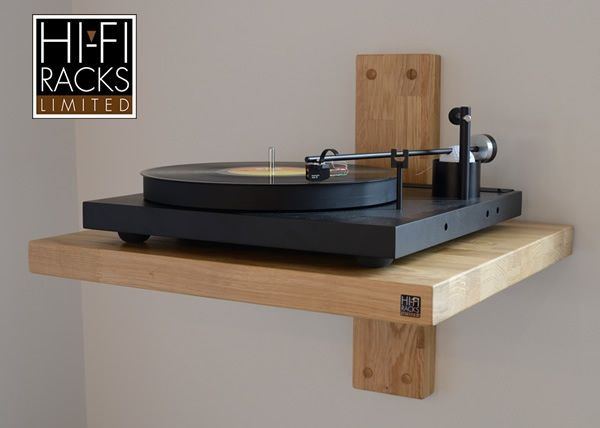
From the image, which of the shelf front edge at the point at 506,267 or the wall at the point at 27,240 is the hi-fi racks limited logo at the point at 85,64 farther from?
the shelf front edge at the point at 506,267

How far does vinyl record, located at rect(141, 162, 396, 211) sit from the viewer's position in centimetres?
101

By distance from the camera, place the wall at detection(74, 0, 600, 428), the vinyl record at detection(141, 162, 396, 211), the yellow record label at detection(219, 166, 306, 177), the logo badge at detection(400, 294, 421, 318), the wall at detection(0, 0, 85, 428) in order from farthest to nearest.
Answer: the wall at detection(0, 0, 85, 428), the wall at detection(74, 0, 600, 428), the yellow record label at detection(219, 166, 306, 177), the vinyl record at detection(141, 162, 396, 211), the logo badge at detection(400, 294, 421, 318)

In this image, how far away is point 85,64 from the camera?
5.34 feet

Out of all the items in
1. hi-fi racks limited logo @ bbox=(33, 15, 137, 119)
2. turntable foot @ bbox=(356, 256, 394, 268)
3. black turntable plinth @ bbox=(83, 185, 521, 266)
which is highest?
hi-fi racks limited logo @ bbox=(33, 15, 137, 119)

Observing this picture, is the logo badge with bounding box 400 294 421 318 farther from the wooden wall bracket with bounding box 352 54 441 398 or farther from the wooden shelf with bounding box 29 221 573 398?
the wooden wall bracket with bounding box 352 54 441 398

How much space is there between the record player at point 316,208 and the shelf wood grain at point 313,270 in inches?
0.9

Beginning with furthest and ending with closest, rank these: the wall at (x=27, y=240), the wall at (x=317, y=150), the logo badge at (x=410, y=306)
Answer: the wall at (x=27, y=240)
the wall at (x=317, y=150)
the logo badge at (x=410, y=306)

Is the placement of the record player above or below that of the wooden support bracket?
above

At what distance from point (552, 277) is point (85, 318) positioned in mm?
873

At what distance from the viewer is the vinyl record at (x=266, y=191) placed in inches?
39.6

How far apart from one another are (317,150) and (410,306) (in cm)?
61

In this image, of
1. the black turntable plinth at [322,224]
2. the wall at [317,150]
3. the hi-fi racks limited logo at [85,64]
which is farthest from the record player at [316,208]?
the hi-fi racks limited logo at [85,64]

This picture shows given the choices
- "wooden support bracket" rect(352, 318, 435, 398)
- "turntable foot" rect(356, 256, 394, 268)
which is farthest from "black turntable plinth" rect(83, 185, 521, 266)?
"wooden support bracket" rect(352, 318, 435, 398)

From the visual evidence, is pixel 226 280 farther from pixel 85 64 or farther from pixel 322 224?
pixel 85 64
